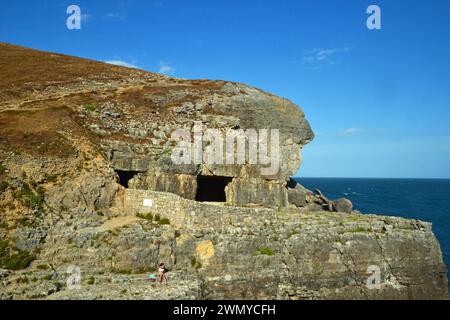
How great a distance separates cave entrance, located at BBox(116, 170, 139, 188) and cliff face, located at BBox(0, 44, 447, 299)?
14 cm

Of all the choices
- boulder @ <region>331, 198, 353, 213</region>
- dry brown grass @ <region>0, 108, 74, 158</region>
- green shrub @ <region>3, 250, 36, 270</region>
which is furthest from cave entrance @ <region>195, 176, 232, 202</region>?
green shrub @ <region>3, 250, 36, 270</region>

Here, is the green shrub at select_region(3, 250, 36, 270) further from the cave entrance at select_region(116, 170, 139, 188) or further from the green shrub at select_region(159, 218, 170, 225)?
the cave entrance at select_region(116, 170, 139, 188)

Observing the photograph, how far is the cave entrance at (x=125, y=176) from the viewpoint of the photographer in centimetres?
3362

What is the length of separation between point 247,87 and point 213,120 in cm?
952

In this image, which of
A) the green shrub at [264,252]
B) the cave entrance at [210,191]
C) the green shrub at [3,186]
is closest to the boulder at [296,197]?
the cave entrance at [210,191]

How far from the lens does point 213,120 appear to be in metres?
38.9

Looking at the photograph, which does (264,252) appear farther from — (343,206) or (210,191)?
(343,206)

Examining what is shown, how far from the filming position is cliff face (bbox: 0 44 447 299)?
2291 cm

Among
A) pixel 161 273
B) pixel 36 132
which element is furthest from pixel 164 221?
pixel 36 132

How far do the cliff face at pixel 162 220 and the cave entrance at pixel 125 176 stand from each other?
0.47 ft

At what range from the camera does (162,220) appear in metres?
27.2

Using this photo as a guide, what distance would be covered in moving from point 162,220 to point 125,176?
904 cm
